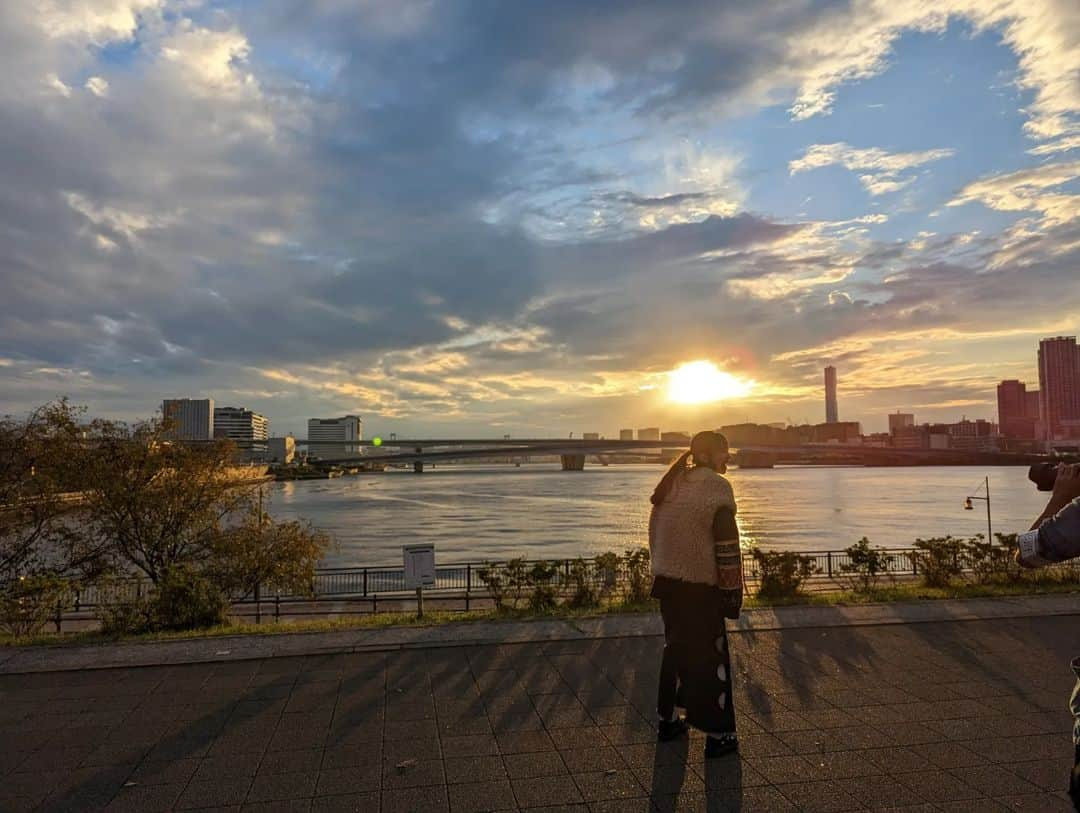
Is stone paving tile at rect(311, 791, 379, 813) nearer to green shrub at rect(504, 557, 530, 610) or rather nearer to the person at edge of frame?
the person at edge of frame

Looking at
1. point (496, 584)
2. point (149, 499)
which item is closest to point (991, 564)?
point (496, 584)

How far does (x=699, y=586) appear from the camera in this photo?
4246mm

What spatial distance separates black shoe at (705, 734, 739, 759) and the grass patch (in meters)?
3.60

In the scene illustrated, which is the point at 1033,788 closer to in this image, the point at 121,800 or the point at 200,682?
the point at 121,800

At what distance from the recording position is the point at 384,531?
5044 centimetres

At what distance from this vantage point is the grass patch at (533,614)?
7230 mm

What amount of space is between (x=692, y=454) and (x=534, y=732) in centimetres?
193

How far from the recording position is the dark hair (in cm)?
441

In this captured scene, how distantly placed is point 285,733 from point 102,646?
3.19 m

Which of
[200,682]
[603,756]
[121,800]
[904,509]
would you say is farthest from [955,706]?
[904,509]

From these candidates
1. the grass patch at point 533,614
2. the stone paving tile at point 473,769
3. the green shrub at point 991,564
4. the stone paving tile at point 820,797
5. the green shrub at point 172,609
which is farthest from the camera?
the green shrub at point 991,564

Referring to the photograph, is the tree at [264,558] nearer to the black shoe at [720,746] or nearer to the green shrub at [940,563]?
the green shrub at [940,563]

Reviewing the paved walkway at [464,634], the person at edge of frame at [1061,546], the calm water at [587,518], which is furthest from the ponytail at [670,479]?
the calm water at [587,518]

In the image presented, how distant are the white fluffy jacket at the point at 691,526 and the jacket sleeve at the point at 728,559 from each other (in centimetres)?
4
